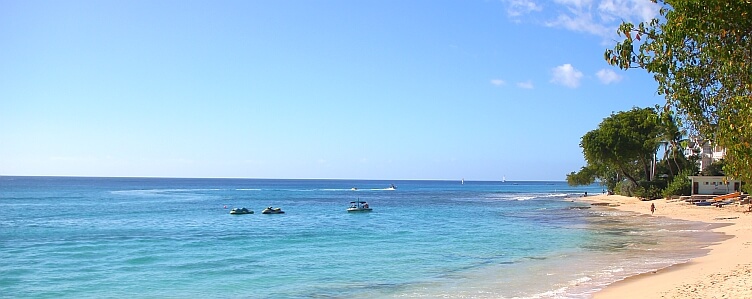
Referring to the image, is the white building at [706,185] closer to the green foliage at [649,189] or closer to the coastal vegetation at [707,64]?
the green foliage at [649,189]

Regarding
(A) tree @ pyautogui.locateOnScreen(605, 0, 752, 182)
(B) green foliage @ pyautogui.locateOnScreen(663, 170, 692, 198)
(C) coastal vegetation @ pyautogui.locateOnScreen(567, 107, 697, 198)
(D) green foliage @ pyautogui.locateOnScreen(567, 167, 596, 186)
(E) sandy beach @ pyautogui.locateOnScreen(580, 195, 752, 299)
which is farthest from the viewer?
(D) green foliage @ pyautogui.locateOnScreen(567, 167, 596, 186)

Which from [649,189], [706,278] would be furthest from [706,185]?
[706,278]

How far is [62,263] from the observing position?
26531 mm

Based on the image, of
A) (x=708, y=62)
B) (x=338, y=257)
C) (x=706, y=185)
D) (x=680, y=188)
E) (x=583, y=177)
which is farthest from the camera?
(x=583, y=177)

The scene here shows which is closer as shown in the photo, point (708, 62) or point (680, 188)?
point (708, 62)

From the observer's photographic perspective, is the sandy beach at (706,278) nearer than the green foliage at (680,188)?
Yes

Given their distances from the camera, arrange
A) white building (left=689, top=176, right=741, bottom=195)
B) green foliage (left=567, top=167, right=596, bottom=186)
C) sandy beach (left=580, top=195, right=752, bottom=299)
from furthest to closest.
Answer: green foliage (left=567, top=167, right=596, bottom=186) < white building (left=689, top=176, right=741, bottom=195) < sandy beach (left=580, top=195, right=752, bottom=299)

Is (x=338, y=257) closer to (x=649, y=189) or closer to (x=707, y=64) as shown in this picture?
(x=707, y=64)

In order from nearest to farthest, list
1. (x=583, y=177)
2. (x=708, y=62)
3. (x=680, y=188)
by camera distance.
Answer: (x=708, y=62) < (x=680, y=188) < (x=583, y=177)

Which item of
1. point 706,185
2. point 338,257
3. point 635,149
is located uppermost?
point 635,149

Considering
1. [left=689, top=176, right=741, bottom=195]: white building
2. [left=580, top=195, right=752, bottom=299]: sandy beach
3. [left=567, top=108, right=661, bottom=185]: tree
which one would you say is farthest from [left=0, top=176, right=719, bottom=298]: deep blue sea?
[left=567, top=108, right=661, bottom=185]: tree

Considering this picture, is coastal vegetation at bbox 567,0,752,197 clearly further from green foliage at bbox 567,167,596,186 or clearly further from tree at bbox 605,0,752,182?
green foliage at bbox 567,167,596,186

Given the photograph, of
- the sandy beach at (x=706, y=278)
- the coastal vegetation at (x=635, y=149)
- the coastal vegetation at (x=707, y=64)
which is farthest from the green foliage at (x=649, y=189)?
the coastal vegetation at (x=707, y=64)

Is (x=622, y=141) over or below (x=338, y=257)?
over
